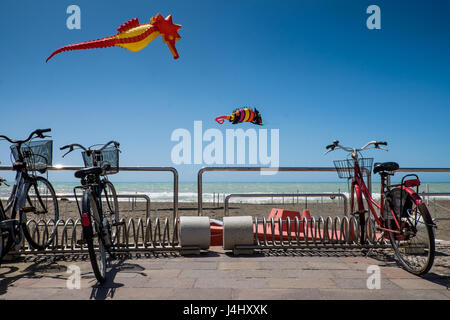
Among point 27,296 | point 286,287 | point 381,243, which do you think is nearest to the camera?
point 27,296

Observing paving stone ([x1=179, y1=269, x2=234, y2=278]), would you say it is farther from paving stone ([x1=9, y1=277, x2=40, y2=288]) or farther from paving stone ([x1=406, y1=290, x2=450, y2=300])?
paving stone ([x1=406, y1=290, x2=450, y2=300])

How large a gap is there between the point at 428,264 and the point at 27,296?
366 centimetres

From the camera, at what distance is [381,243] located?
4699 mm

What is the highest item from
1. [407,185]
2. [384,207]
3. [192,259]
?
[407,185]

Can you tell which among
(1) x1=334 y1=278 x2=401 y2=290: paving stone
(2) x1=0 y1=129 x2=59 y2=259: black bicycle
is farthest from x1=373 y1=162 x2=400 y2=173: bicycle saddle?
(2) x1=0 y1=129 x2=59 y2=259: black bicycle

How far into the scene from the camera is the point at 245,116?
13.3m

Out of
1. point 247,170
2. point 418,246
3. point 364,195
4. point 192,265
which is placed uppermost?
point 247,170

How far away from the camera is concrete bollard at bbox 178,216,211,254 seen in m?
4.61

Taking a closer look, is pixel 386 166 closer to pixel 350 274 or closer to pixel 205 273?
pixel 350 274

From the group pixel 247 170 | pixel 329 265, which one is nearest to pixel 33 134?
pixel 247 170

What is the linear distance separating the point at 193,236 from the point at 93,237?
1.52 m

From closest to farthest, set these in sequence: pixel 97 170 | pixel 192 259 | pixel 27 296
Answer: pixel 27 296, pixel 97 170, pixel 192 259
